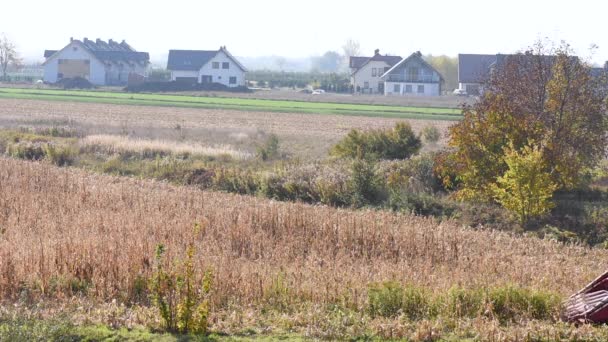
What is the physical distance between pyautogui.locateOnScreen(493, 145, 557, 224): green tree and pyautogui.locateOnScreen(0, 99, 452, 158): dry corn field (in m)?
13.9

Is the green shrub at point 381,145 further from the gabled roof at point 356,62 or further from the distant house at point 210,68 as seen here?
the gabled roof at point 356,62

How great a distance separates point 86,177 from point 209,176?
439 cm

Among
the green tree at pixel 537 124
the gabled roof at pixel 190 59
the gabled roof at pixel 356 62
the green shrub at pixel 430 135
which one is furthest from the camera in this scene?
the gabled roof at pixel 356 62

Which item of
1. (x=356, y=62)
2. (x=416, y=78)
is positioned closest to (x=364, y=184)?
(x=416, y=78)

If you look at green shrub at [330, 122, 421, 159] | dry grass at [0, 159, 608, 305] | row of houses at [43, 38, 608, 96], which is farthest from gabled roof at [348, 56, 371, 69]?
dry grass at [0, 159, 608, 305]

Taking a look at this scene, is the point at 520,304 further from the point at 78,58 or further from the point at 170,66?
the point at 78,58

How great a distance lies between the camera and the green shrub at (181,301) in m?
9.33

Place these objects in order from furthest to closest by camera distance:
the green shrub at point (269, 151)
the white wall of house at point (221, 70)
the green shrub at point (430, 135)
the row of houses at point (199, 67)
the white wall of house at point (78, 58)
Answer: the white wall of house at point (78, 58) → the white wall of house at point (221, 70) → the row of houses at point (199, 67) → the green shrub at point (430, 135) → the green shrub at point (269, 151)

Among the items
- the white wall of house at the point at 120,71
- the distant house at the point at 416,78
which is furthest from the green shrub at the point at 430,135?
the white wall of house at the point at 120,71

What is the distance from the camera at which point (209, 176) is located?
27203mm

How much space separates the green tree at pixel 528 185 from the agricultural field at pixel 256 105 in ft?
120

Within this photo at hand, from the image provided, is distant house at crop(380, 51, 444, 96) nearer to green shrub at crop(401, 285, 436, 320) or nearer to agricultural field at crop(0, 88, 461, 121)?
agricultural field at crop(0, 88, 461, 121)

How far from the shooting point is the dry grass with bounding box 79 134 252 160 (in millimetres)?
32281

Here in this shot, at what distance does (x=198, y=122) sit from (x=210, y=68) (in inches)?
2078
